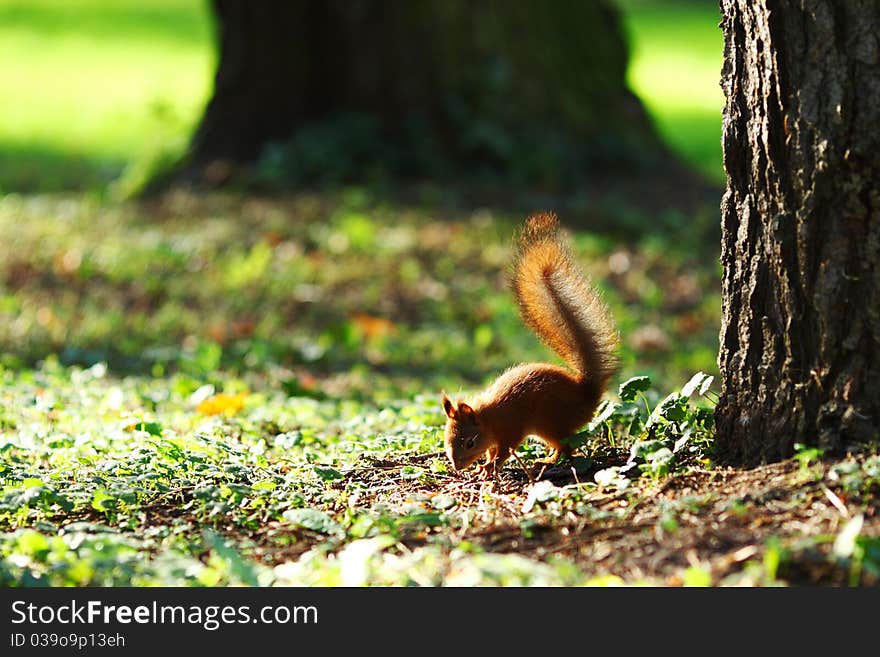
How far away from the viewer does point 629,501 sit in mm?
3607

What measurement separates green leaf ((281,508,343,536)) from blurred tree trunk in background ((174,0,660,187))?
6.93m

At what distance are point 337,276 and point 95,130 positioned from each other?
24.1 feet

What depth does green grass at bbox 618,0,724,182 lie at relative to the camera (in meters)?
14.8

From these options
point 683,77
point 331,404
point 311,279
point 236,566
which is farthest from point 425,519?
point 683,77

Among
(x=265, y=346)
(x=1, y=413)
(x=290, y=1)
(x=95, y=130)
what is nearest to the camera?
(x=1, y=413)

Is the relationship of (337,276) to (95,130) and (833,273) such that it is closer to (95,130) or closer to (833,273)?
(833,273)

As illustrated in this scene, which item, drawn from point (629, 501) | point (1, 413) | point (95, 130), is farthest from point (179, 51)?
point (629, 501)

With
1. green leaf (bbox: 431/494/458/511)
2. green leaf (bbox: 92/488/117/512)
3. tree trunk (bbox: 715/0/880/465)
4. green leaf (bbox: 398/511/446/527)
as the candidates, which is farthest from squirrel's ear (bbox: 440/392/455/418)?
green leaf (bbox: 92/488/117/512)

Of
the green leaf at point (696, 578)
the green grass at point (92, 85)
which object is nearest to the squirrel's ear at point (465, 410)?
the green leaf at point (696, 578)

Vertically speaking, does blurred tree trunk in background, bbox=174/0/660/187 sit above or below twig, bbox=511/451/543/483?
above

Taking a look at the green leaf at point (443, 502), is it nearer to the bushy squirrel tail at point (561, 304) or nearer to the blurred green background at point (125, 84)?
the bushy squirrel tail at point (561, 304)

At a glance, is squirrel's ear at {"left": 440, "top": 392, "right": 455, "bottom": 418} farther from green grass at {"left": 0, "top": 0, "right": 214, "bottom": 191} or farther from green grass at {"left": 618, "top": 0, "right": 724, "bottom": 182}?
green grass at {"left": 618, "top": 0, "right": 724, "bottom": 182}

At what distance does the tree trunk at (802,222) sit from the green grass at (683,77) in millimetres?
7595
